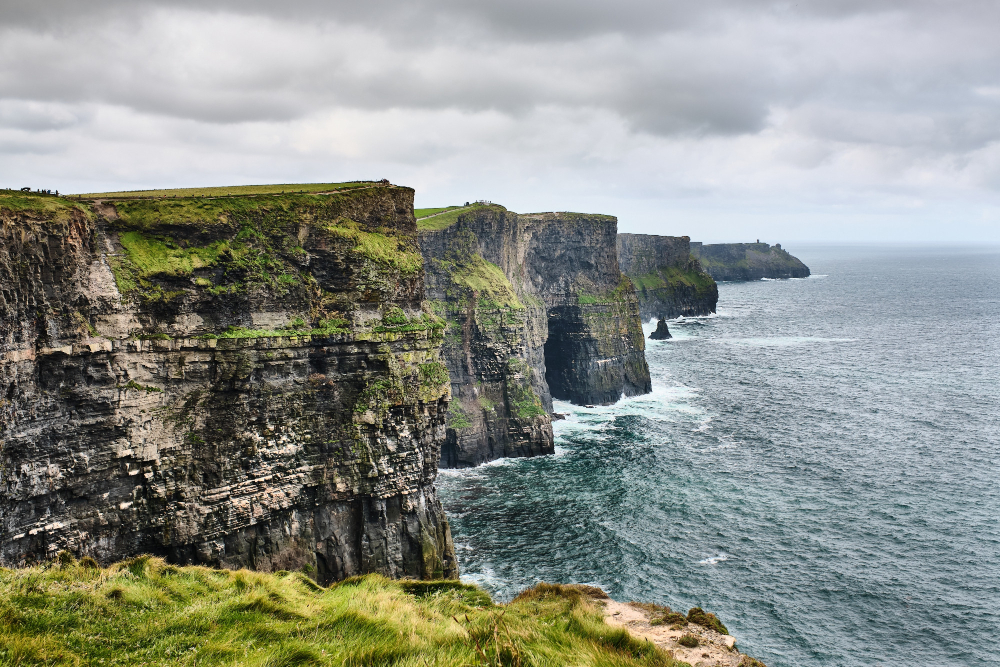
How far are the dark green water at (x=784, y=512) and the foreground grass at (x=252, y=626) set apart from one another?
22.8m

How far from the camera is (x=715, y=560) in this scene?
52.2m

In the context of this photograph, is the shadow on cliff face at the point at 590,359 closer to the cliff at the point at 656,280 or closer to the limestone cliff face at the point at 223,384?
the limestone cliff face at the point at 223,384

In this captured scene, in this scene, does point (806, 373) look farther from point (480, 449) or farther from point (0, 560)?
point (0, 560)

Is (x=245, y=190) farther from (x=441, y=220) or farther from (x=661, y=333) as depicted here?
(x=661, y=333)

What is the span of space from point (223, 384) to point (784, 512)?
46332 mm

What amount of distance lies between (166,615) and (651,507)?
159 feet

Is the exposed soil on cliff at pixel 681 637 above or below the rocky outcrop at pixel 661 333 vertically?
below

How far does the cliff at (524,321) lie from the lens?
79375mm

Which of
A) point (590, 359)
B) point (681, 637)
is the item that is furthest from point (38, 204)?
point (590, 359)

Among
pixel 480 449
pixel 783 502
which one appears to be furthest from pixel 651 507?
pixel 480 449

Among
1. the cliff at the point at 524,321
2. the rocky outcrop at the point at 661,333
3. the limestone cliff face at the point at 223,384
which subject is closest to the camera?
the limestone cliff face at the point at 223,384

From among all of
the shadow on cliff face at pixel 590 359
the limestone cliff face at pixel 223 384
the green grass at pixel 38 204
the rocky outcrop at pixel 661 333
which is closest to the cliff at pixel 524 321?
the shadow on cliff face at pixel 590 359

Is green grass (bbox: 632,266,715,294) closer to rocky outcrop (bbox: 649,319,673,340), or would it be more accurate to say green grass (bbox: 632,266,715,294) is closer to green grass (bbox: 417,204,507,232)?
rocky outcrop (bbox: 649,319,673,340)

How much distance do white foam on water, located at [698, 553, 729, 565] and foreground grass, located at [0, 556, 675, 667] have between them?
87.7 ft
